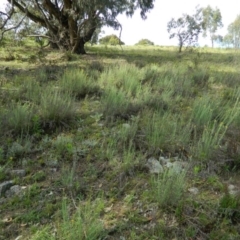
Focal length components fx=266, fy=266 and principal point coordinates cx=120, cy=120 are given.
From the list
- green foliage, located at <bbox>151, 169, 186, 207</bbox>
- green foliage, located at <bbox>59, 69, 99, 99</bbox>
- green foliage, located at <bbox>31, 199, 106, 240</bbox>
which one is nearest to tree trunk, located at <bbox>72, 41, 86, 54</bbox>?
green foliage, located at <bbox>59, 69, 99, 99</bbox>

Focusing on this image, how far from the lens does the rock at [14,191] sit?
2.54 meters

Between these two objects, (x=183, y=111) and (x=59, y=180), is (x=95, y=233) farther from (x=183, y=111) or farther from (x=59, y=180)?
(x=183, y=111)

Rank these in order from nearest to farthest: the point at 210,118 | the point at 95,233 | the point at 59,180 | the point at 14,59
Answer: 1. the point at 95,233
2. the point at 59,180
3. the point at 210,118
4. the point at 14,59

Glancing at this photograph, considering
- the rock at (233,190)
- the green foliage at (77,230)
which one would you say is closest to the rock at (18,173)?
the green foliage at (77,230)

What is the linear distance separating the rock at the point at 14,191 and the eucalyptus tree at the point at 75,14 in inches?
300

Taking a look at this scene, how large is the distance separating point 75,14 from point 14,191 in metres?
9.31

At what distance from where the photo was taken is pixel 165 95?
193 inches

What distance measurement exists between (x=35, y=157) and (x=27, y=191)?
0.70m

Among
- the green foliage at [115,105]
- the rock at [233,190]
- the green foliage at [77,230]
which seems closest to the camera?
the green foliage at [77,230]

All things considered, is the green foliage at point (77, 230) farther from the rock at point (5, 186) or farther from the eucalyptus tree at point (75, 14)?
the eucalyptus tree at point (75, 14)

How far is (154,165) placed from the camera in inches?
117

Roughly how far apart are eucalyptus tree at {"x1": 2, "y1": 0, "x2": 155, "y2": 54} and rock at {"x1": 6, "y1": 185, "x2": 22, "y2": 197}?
300 inches

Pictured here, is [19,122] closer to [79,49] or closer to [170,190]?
[170,190]

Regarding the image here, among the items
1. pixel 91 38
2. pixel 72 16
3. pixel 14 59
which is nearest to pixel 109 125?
pixel 14 59
